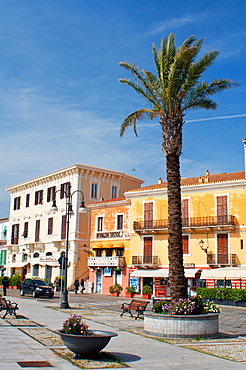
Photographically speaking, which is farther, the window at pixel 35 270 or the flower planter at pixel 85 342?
the window at pixel 35 270

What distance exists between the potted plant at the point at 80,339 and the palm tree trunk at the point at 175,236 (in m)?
5.74

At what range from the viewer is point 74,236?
4503 cm

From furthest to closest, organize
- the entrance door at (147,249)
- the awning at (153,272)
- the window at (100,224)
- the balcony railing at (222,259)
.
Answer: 1. the window at (100,224)
2. the entrance door at (147,249)
3. the awning at (153,272)
4. the balcony railing at (222,259)

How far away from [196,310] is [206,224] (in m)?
20.7

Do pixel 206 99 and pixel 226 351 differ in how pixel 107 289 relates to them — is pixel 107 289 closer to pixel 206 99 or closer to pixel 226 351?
pixel 206 99

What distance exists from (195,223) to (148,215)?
4.74 meters

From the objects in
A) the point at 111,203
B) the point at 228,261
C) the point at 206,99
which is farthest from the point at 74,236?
the point at 206,99

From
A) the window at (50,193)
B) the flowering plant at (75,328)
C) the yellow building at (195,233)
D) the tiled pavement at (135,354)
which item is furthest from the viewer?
the window at (50,193)

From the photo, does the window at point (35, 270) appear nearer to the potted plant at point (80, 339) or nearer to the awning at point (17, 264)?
the awning at point (17, 264)

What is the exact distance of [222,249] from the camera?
33.5 metres

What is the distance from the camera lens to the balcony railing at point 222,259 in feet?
107

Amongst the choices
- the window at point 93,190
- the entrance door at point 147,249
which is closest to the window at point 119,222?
the entrance door at point 147,249

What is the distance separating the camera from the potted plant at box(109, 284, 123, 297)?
123 feet

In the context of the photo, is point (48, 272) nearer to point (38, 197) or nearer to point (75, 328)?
point (38, 197)
